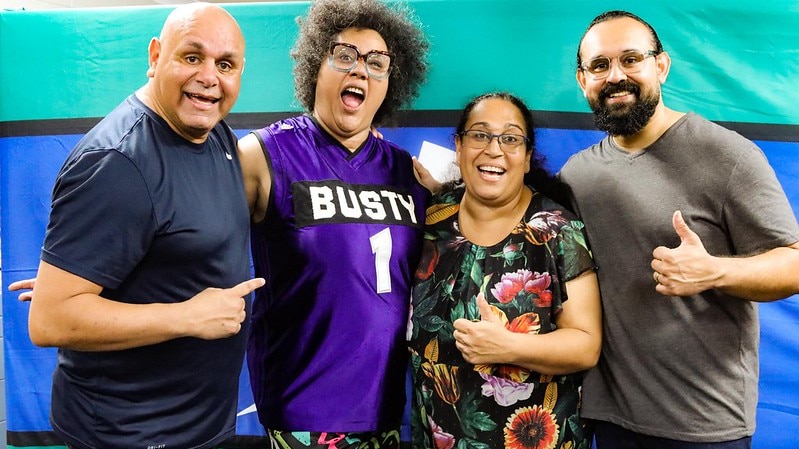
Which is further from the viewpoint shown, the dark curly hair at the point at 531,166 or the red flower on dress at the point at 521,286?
the dark curly hair at the point at 531,166

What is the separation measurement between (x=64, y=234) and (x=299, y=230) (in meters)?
0.58

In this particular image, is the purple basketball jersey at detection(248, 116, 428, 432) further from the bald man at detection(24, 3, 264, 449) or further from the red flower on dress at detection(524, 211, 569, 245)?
the red flower on dress at detection(524, 211, 569, 245)

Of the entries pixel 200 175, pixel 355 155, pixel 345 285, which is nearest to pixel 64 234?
pixel 200 175

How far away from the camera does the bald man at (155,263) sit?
1.18m

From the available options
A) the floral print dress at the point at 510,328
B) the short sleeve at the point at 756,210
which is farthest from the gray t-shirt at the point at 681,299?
the floral print dress at the point at 510,328

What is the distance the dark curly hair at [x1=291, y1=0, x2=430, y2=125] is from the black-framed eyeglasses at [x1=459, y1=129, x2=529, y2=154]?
0.43 metres

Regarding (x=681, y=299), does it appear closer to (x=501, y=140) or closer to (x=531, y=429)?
(x=531, y=429)

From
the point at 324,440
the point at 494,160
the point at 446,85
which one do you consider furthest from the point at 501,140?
the point at 324,440

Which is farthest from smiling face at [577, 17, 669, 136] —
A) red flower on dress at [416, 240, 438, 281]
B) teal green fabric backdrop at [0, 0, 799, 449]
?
red flower on dress at [416, 240, 438, 281]

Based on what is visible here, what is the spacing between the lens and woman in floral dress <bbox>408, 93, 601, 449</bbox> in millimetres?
1499

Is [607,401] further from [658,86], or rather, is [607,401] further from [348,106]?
[348,106]

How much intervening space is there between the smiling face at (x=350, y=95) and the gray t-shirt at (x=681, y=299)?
0.74 metres

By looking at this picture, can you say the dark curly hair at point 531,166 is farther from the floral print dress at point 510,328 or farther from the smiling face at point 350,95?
the smiling face at point 350,95

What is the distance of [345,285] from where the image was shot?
62.2 inches
